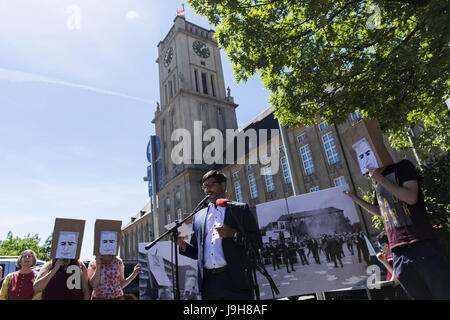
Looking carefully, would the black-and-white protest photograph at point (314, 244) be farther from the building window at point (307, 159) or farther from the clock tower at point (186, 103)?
the clock tower at point (186, 103)

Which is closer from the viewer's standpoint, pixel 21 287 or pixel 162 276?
pixel 21 287

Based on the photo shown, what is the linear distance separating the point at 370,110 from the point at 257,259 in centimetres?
508

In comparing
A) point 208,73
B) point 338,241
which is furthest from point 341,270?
point 208,73

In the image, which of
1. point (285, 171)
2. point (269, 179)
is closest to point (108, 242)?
point (285, 171)

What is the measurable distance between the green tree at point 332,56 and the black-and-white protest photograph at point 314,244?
2.91 metres

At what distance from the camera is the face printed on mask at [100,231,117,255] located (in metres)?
4.27

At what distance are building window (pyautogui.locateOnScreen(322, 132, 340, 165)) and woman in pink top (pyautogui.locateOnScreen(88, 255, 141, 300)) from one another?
77.5 feet

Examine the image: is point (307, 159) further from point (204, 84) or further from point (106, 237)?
point (204, 84)

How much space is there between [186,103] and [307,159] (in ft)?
85.9

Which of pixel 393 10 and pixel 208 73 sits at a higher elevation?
pixel 208 73

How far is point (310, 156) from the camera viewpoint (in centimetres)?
2717

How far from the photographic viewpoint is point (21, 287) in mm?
4168

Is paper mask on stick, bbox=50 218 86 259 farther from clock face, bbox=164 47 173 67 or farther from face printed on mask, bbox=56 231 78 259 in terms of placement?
clock face, bbox=164 47 173 67
